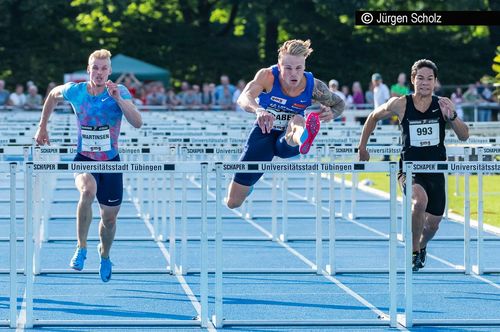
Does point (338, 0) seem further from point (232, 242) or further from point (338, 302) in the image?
point (338, 302)

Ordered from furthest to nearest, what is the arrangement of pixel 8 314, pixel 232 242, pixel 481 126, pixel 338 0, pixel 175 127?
pixel 338 0 < pixel 481 126 < pixel 175 127 < pixel 232 242 < pixel 8 314

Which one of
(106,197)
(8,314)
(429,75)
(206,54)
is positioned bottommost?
(8,314)

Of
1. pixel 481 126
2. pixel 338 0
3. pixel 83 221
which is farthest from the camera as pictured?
pixel 338 0

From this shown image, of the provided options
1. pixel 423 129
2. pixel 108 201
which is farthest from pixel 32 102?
pixel 423 129

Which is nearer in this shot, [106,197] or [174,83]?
[106,197]

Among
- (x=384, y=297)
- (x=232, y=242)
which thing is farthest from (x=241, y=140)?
(x=384, y=297)

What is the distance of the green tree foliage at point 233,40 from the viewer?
167 ft

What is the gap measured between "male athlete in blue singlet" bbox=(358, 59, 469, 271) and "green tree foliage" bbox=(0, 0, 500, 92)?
39989 mm

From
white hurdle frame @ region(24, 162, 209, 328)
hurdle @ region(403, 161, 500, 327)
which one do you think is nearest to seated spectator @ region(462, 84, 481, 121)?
hurdle @ region(403, 161, 500, 327)

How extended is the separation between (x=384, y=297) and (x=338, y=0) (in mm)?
42031

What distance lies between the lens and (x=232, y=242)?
15.5 meters

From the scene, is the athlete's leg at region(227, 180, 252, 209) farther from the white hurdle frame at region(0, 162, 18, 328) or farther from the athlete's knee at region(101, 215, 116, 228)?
the white hurdle frame at region(0, 162, 18, 328)

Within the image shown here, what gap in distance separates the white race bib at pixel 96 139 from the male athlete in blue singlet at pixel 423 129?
1.97 meters

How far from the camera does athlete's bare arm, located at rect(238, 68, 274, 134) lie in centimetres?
991
